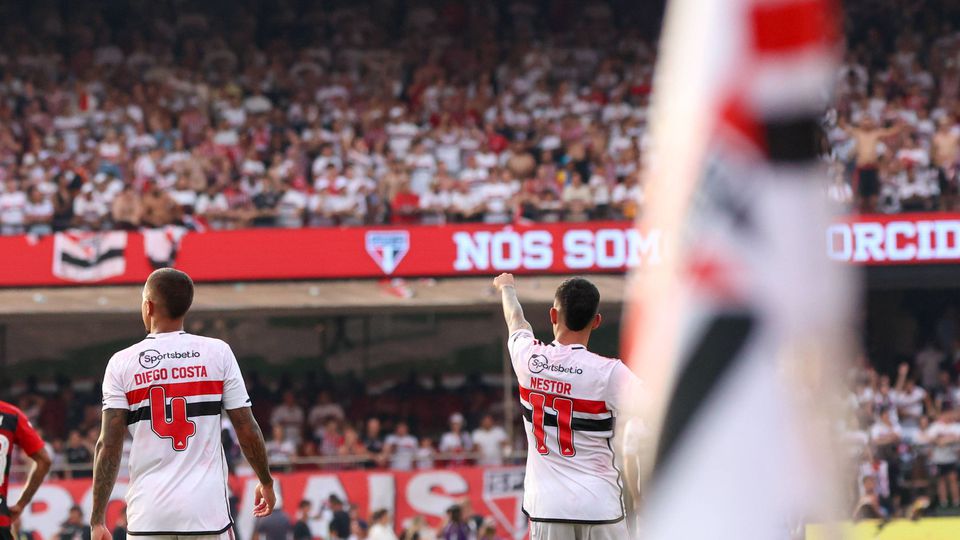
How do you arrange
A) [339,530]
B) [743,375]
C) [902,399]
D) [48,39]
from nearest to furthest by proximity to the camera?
1. [743,375]
2. [339,530]
3. [902,399]
4. [48,39]

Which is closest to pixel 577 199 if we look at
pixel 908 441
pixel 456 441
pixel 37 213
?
pixel 456 441

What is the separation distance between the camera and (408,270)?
747 inches

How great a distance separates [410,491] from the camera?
17047 millimetres

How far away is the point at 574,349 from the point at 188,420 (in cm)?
166

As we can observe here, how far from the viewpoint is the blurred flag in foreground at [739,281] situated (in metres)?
1.64

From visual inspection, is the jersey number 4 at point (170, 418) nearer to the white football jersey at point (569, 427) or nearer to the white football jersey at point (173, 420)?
the white football jersey at point (173, 420)

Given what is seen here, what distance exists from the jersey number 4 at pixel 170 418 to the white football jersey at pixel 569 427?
4.69ft

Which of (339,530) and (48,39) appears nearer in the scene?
(339,530)

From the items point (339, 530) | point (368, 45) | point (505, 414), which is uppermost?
point (368, 45)

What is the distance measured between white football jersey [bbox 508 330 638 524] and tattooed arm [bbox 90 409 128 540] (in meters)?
1.70

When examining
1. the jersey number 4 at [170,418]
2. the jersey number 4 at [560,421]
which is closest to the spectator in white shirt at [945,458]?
the jersey number 4 at [560,421]

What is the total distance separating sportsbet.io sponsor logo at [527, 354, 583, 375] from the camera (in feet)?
19.8

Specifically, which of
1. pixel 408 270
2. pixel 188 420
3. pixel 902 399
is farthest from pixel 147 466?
pixel 902 399

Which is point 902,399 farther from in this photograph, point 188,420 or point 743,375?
point 743,375
